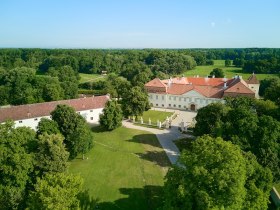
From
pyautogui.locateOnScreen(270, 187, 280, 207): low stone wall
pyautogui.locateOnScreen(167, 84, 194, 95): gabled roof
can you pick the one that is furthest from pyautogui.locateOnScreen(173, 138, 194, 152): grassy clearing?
pyautogui.locateOnScreen(167, 84, 194, 95): gabled roof

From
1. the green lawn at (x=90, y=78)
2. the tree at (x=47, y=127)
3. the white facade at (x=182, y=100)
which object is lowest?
the green lawn at (x=90, y=78)

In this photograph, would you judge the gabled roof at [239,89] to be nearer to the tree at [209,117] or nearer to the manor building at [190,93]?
the manor building at [190,93]

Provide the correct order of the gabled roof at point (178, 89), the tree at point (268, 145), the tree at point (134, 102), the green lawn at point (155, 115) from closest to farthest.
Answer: the tree at point (268, 145) < the tree at point (134, 102) < the green lawn at point (155, 115) < the gabled roof at point (178, 89)

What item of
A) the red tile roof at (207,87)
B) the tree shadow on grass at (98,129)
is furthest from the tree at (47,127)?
the red tile roof at (207,87)

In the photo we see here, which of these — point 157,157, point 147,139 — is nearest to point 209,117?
point 157,157

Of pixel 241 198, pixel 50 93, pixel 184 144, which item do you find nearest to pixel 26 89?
pixel 50 93

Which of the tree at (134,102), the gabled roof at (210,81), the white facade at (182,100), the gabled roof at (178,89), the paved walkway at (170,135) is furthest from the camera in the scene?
the gabled roof at (210,81)

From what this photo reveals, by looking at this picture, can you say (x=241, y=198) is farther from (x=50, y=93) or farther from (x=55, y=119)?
(x=50, y=93)
